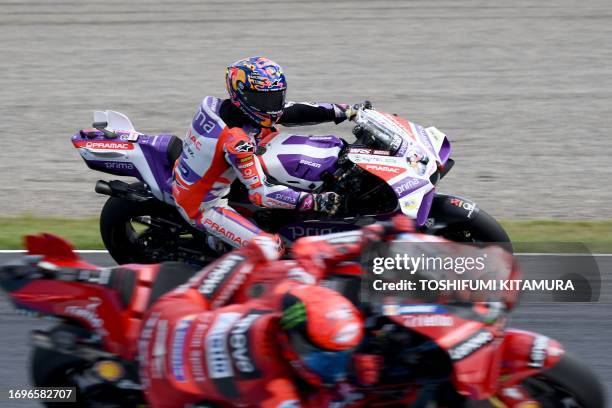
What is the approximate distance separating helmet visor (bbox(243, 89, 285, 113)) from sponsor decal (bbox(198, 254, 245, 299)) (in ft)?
8.41

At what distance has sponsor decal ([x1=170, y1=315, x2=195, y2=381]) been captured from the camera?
4258 mm

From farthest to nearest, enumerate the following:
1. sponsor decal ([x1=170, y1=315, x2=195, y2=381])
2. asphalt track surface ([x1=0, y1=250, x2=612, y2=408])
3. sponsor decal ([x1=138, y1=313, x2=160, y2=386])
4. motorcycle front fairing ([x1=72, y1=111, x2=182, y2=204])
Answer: motorcycle front fairing ([x1=72, y1=111, x2=182, y2=204]) → asphalt track surface ([x1=0, y1=250, x2=612, y2=408]) → sponsor decal ([x1=138, y1=313, x2=160, y2=386]) → sponsor decal ([x1=170, y1=315, x2=195, y2=381])

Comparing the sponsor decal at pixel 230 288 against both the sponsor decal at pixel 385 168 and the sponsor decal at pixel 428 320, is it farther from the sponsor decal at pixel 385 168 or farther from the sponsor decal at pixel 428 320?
the sponsor decal at pixel 385 168

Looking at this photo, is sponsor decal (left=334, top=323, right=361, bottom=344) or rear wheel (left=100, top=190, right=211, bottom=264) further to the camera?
rear wheel (left=100, top=190, right=211, bottom=264)

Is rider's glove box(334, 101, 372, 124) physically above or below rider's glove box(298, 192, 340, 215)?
above

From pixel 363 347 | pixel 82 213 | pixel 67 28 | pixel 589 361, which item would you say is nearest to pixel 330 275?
pixel 363 347

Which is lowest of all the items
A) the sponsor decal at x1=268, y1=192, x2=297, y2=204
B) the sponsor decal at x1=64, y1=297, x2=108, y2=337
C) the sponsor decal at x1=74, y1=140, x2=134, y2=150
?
the sponsor decal at x1=268, y1=192, x2=297, y2=204

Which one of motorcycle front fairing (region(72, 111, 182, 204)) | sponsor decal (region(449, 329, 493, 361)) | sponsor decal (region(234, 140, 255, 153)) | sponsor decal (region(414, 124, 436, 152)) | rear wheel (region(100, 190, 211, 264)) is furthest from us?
rear wheel (region(100, 190, 211, 264))

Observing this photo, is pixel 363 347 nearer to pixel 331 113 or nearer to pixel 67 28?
pixel 331 113

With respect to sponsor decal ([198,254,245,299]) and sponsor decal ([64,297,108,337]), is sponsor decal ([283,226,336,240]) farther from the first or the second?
sponsor decal ([64,297,108,337])

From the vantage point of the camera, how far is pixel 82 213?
33.5 ft

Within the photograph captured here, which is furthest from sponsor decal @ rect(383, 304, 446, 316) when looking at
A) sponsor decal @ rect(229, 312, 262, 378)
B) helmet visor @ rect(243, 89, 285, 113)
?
helmet visor @ rect(243, 89, 285, 113)

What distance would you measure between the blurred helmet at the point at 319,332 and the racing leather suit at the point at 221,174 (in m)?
3.15

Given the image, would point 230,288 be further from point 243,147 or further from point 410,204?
point 410,204
